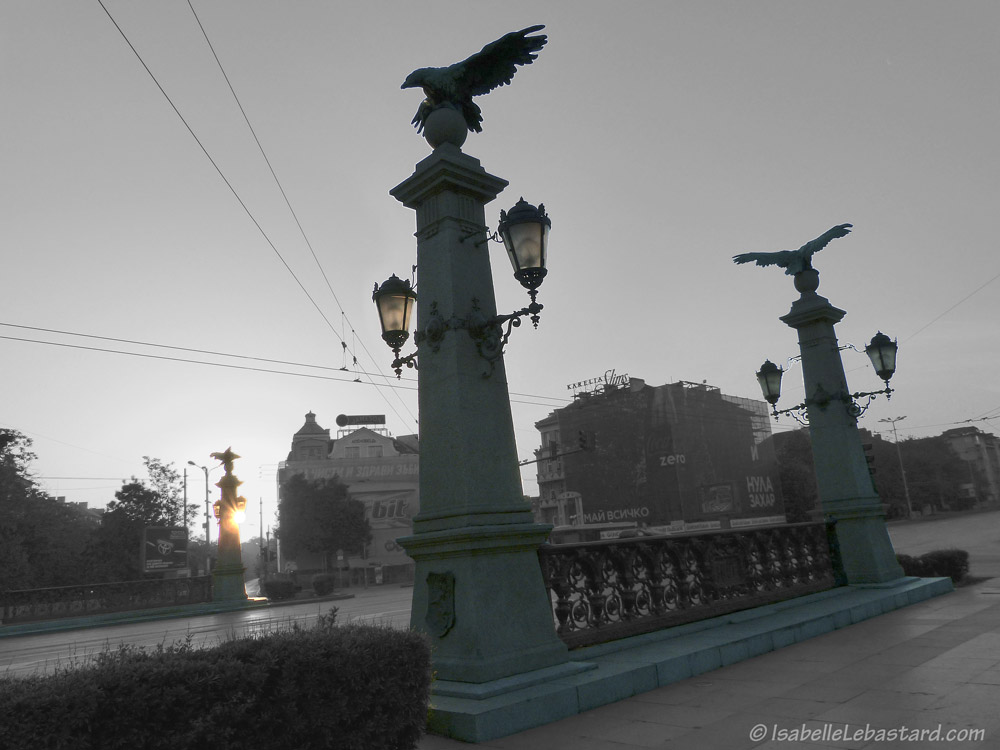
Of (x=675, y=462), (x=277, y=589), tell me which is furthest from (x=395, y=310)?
(x=675, y=462)

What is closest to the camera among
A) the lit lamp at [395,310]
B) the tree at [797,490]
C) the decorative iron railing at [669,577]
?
the decorative iron railing at [669,577]

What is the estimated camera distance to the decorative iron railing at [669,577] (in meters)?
6.32

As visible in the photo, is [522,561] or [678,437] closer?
[522,561]

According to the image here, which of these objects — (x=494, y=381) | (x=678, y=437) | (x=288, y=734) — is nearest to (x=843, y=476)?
(x=494, y=381)

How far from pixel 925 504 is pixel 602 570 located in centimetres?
9927

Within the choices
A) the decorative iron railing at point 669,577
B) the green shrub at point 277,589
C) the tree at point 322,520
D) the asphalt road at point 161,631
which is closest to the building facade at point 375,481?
the tree at point 322,520

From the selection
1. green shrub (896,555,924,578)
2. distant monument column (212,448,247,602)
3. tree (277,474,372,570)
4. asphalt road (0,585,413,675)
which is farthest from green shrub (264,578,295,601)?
green shrub (896,555,924,578)

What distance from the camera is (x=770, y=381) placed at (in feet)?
40.1

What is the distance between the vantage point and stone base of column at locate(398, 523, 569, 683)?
201 inches

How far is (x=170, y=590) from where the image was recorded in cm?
2717

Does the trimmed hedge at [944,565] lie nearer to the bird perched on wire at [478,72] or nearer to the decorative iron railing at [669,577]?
the decorative iron railing at [669,577]

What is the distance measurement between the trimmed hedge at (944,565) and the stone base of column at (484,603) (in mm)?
10672

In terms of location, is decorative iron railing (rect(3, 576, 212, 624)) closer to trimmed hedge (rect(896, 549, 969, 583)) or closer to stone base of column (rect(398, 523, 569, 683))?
trimmed hedge (rect(896, 549, 969, 583))

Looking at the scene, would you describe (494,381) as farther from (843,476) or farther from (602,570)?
(843,476)
